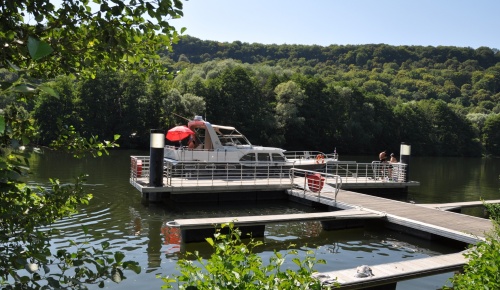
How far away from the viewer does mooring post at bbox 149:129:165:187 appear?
16.5 m

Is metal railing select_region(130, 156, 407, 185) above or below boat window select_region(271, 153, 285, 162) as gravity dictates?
below

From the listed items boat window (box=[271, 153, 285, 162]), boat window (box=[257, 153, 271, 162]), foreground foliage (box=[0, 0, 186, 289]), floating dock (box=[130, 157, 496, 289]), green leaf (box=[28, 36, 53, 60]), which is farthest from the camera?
boat window (box=[271, 153, 285, 162])

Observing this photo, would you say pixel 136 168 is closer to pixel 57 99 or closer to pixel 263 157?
pixel 263 157

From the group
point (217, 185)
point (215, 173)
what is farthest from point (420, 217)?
point (215, 173)

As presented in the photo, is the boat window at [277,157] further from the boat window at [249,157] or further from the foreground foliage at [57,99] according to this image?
the foreground foliage at [57,99]

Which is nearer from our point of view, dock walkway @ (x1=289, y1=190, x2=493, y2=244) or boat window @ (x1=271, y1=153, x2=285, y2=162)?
dock walkway @ (x1=289, y1=190, x2=493, y2=244)

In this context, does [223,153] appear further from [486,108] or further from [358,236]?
[486,108]

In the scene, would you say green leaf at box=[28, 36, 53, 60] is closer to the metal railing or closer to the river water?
the river water

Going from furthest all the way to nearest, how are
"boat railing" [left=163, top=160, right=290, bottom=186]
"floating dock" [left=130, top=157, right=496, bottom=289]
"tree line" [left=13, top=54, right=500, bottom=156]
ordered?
1. "tree line" [left=13, top=54, right=500, bottom=156]
2. "boat railing" [left=163, top=160, right=290, bottom=186]
3. "floating dock" [left=130, top=157, right=496, bottom=289]

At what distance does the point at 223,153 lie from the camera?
70.2 feet

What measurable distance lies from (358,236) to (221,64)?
56.8 m

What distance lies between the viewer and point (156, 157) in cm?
1648

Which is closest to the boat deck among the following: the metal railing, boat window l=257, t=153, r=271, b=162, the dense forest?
the metal railing

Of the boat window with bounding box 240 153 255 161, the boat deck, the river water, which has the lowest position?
the river water
